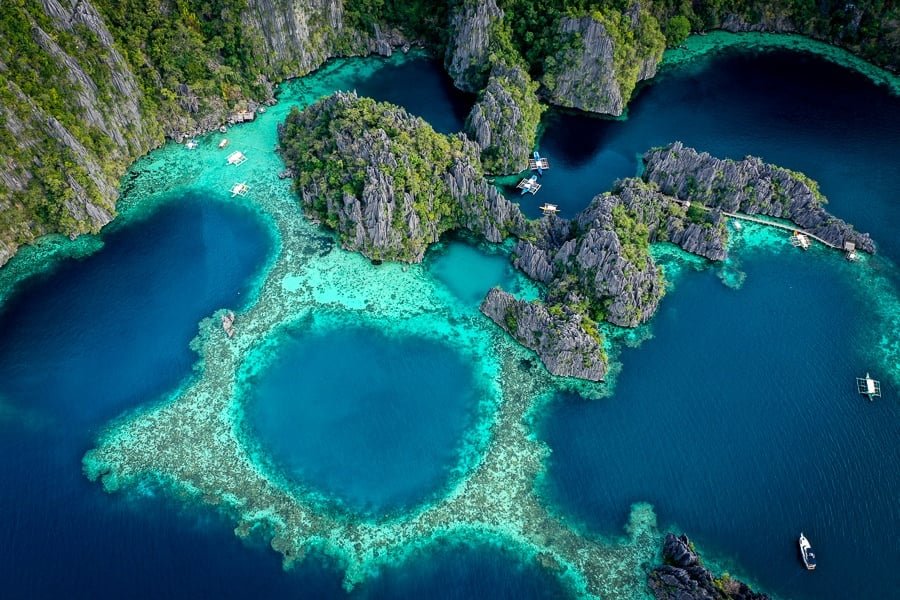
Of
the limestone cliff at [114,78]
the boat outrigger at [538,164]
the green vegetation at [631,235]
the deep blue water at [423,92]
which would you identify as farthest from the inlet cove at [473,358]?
the limestone cliff at [114,78]

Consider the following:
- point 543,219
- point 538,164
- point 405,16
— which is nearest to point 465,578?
point 543,219

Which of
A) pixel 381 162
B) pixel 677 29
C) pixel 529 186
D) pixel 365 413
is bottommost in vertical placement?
pixel 365 413

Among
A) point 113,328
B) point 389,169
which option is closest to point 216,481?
point 113,328

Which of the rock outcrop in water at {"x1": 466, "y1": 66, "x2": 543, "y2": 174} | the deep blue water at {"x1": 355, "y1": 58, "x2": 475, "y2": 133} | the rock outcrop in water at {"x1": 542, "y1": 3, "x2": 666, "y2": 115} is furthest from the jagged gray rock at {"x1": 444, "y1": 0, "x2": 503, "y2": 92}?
the rock outcrop in water at {"x1": 542, "y1": 3, "x2": 666, "y2": 115}

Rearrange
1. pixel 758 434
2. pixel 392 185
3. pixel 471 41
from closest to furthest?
1. pixel 758 434
2. pixel 392 185
3. pixel 471 41

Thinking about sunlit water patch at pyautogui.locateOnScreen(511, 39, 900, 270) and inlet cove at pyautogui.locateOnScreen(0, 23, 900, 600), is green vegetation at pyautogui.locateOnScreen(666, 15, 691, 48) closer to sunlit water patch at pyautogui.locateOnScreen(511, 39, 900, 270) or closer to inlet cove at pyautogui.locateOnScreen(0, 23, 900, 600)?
sunlit water patch at pyautogui.locateOnScreen(511, 39, 900, 270)

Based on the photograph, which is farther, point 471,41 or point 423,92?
point 423,92

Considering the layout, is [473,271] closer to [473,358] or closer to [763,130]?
[473,358]
